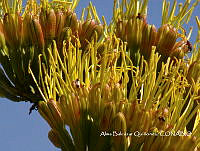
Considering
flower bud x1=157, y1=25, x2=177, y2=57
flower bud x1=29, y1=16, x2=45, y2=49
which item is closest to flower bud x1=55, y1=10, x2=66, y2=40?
flower bud x1=29, y1=16, x2=45, y2=49

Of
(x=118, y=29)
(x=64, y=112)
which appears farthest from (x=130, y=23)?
(x=64, y=112)

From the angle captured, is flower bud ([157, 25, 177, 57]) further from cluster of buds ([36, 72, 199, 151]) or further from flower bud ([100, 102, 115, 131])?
flower bud ([100, 102, 115, 131])

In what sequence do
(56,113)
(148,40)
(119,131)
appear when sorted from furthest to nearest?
(148,40)
(56,113)
(119,131)

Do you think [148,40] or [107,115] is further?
[148,40]

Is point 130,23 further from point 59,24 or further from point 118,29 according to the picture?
point 59,24

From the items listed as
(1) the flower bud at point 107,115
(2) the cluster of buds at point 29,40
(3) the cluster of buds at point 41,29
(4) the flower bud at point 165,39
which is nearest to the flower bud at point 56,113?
(1) the flower bud at point 107,115

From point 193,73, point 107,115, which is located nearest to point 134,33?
point 193,73

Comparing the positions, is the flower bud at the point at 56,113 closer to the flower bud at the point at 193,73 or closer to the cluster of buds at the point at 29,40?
the cluster of buds at the point at 29,40

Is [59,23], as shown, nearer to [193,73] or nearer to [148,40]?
[148,40]

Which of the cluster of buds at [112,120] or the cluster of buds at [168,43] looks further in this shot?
the cluster of buds at [168,43]
